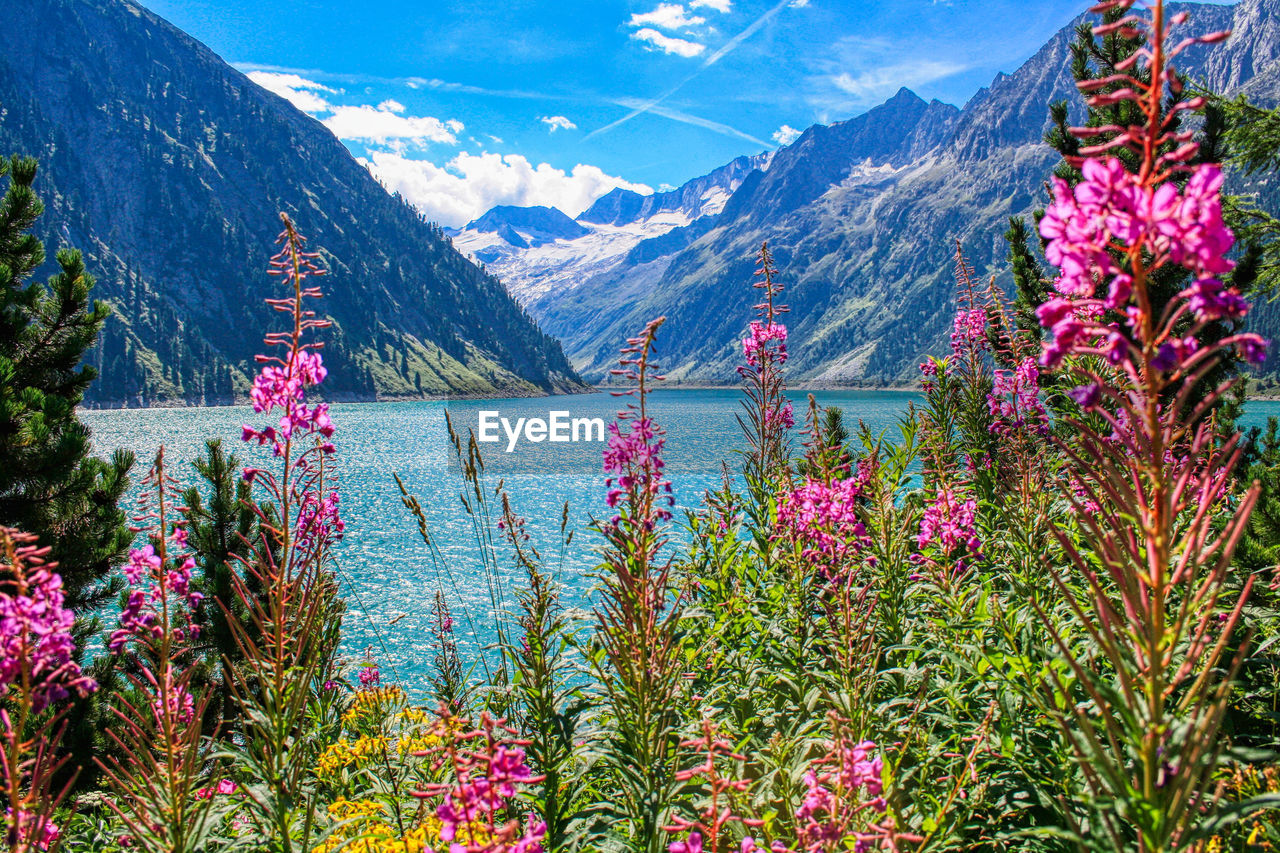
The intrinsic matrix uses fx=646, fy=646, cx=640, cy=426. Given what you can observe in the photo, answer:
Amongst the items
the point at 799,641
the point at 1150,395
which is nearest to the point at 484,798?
the point at 1150,395

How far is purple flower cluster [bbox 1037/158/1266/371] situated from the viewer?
5.08ft

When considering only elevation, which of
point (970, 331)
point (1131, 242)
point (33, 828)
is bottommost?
point (33, 828)

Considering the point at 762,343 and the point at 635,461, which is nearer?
the point at 635,461

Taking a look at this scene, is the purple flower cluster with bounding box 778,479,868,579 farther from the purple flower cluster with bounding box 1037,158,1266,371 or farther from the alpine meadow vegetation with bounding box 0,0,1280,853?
the purple flower cluster with bounding box 1037,158,1266,371

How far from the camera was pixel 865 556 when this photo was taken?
5430 mm

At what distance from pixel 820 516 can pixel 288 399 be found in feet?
12.8

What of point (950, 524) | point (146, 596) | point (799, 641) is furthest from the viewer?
point (950, 524)

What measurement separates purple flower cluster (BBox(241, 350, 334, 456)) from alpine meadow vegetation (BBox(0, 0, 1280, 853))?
0.06ft

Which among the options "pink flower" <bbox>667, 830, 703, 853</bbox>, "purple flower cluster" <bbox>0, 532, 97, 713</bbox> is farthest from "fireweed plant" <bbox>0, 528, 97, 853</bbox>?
"pink flower" <bbox>667, 830, 703, 853</bbox>

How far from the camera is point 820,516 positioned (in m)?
5.27

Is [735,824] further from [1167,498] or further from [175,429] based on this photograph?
[175,429]

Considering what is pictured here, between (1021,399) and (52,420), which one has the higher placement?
(1021,399)

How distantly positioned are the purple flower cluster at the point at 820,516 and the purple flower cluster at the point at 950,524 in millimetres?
572

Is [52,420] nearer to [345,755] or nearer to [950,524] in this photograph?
[345,755]
